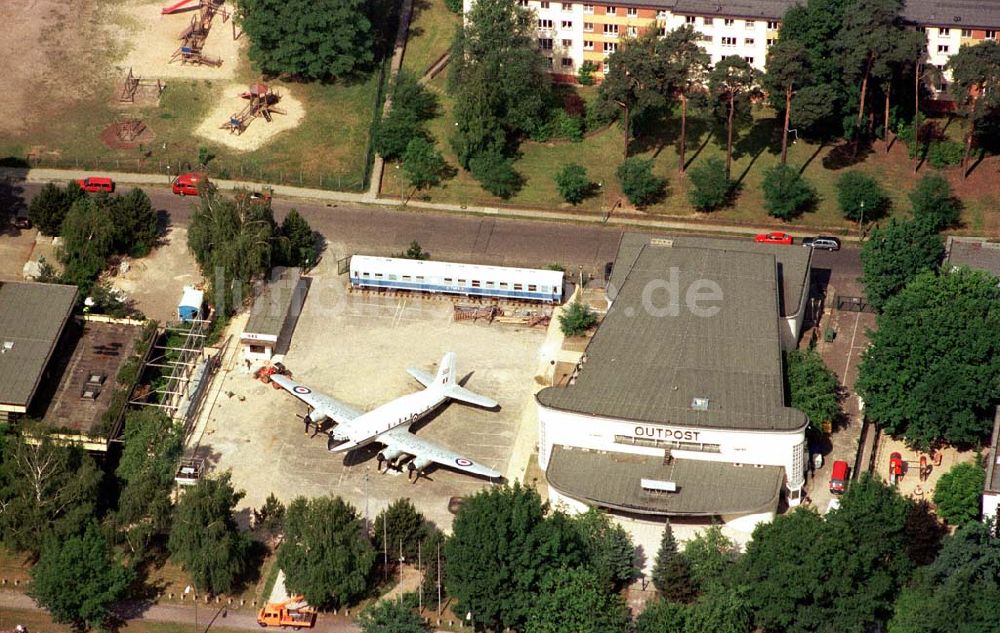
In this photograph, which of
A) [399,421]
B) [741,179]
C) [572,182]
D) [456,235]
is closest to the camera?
[399,421]

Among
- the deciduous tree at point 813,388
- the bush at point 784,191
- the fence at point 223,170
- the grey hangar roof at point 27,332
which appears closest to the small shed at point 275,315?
the grey hangar roof at point 27,332

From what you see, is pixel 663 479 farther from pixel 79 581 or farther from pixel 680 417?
pixel 79 581

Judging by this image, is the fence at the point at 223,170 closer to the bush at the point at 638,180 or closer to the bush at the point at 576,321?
the bush at the point at 638,180

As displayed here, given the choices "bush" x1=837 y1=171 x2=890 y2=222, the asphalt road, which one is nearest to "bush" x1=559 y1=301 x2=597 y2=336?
the asphalt road

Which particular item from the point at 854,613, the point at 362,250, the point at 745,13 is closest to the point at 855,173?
the point at 745,13

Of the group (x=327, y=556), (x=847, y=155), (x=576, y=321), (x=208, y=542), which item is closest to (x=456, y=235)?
(x=576, y=321)
